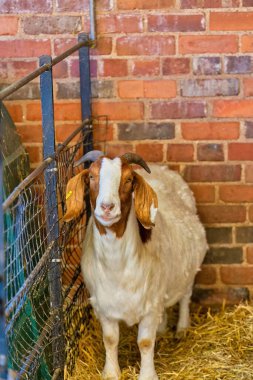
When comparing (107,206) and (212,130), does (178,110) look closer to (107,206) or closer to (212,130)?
(212,130)

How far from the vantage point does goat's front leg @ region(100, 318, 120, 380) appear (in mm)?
3766

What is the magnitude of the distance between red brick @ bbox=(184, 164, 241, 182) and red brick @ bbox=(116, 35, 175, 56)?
0.70m

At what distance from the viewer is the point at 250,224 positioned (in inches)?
177

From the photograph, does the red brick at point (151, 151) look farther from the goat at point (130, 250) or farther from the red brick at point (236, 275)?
the red brick at point (236, 275)

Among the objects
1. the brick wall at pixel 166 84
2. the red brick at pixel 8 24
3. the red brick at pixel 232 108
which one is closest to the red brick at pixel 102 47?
the brick wall at pixel 166 84

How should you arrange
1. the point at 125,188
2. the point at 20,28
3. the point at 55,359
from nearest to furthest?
the point at 125,188, the point at 55,359, the point at 20,28

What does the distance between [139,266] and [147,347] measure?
44 centimetres

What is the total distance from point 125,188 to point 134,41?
1.25 m

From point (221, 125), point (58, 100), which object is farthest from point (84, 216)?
point (221, 125)

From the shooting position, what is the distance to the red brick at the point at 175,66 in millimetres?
4285

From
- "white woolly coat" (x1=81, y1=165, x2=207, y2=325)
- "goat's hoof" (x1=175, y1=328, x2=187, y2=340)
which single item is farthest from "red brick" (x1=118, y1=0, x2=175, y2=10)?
"goat's hoof" (x1=175, y1=328, x2=187, y2=340)

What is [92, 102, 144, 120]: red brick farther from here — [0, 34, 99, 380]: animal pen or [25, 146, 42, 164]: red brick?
[25, 146, 42, 164]: red brick

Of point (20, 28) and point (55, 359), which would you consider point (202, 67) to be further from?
point (55, 359)

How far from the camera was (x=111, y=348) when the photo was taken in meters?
3.82
